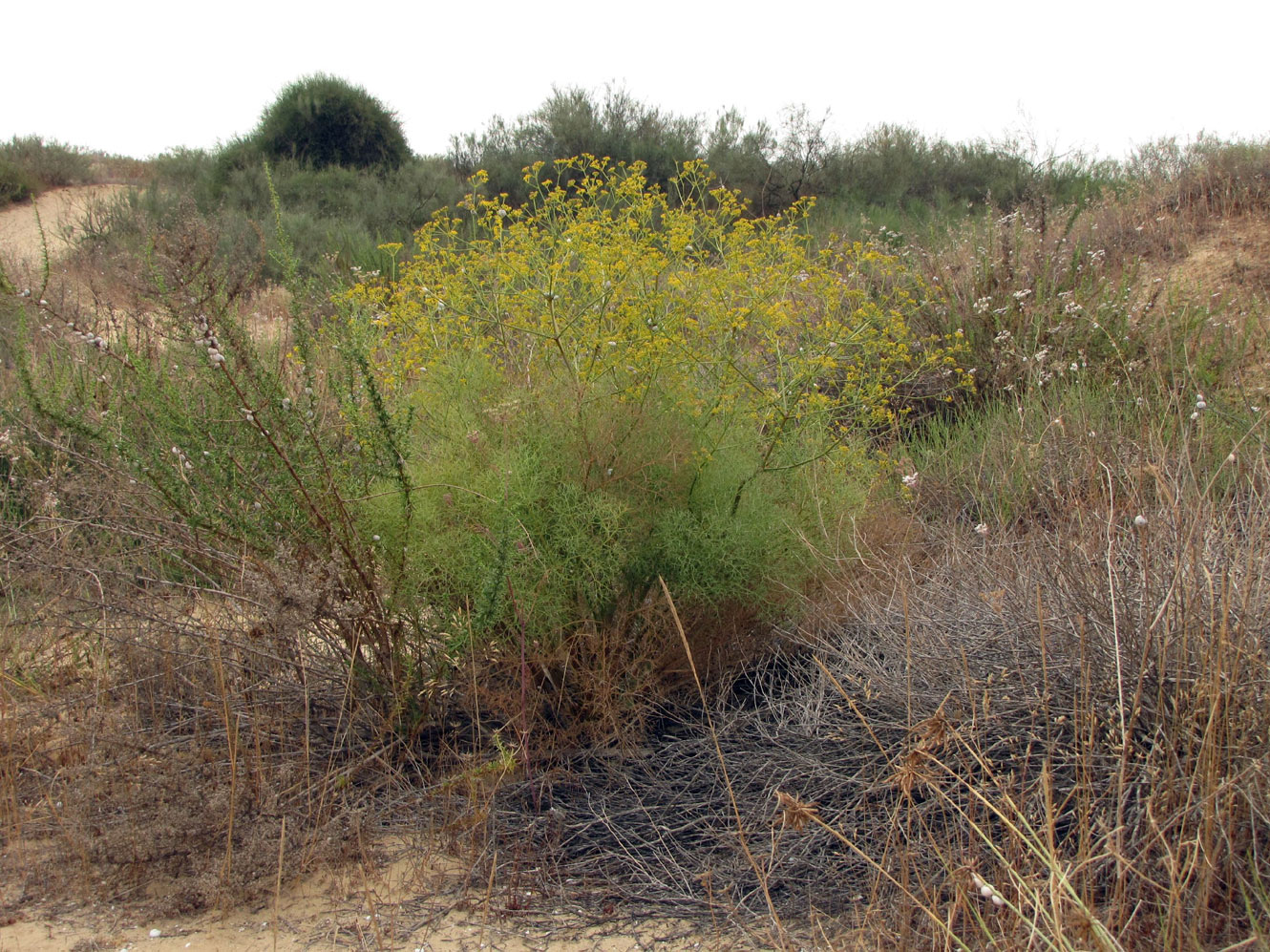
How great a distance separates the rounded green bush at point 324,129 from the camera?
1867 cm

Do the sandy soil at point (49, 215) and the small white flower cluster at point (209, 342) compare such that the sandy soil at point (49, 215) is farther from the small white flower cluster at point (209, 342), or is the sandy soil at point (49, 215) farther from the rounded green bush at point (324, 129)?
the small white flower cluster at point (209, 342)

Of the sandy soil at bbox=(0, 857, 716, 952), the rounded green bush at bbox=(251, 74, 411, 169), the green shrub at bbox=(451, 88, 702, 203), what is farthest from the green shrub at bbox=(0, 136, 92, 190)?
the sandy soil at bbox=(0, 857, 716, 952)

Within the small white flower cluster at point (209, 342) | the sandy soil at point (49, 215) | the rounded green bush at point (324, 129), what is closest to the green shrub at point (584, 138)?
the rounded green bush at point (324, 129)

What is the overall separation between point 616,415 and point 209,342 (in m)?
1.30

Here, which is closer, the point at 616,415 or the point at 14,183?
the point at 616,415

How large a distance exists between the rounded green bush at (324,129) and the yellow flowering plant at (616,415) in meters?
15.8

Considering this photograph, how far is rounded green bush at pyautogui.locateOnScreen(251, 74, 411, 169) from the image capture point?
18.7m

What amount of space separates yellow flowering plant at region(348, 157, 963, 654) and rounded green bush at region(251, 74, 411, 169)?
51.7 ft

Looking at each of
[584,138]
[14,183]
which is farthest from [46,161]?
[584,138]

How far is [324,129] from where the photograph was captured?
18.9 metres

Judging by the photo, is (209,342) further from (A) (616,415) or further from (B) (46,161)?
(B) (46,161)

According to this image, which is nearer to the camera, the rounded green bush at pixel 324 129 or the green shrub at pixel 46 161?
the rounded green bush at pixel 324 129

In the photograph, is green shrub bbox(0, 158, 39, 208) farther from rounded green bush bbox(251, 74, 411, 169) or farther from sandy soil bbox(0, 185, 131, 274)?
rounded green bush bbox(251, 74, 411, 169)

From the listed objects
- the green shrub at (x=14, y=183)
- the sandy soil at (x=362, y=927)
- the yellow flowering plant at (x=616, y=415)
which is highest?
the green shrub at (x=14, y=183)
